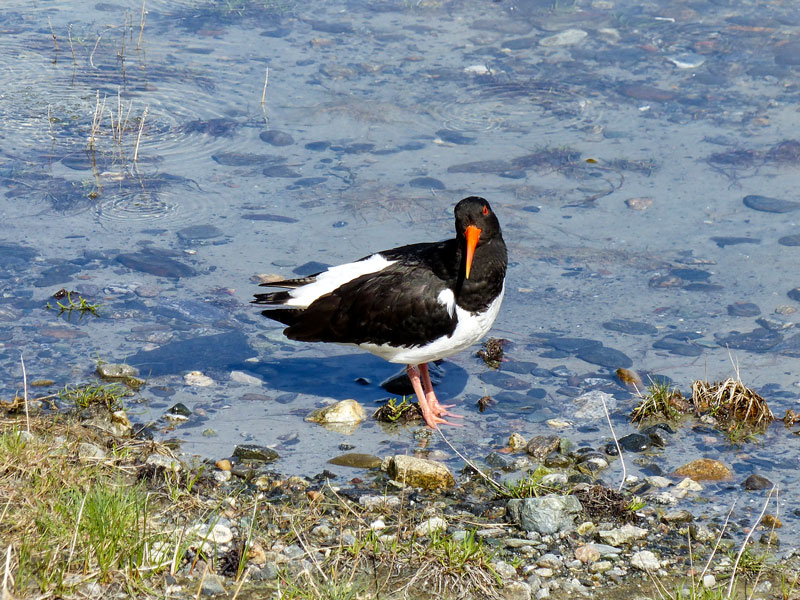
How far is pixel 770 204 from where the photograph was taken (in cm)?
884

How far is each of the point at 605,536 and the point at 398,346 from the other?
6.23 feet

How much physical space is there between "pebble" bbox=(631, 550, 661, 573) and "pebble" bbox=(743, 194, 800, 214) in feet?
17.9

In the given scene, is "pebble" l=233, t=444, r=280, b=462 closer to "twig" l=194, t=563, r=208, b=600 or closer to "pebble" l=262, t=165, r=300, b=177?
"twig" l=194, t=563, r=208, b=600

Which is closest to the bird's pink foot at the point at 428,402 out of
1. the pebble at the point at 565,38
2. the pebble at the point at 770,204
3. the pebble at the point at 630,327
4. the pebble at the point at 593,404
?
the pebble at the point at 593,404

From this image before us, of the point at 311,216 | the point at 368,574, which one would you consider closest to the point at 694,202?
the point at 311,216

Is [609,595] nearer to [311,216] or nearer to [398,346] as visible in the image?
[398,346]

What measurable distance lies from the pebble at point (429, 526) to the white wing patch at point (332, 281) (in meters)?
2.11

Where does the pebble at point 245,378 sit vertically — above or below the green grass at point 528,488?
below

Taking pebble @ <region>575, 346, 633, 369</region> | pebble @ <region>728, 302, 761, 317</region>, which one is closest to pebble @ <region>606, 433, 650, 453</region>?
pebble @ <region>575, 346, 633, 369</region>

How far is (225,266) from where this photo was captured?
788 cm

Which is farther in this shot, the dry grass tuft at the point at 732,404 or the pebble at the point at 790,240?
the pebble at the point at 790,240

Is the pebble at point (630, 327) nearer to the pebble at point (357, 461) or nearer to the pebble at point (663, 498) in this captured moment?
the pebble at point (663, 498)

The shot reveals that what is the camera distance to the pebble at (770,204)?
877 centimetres

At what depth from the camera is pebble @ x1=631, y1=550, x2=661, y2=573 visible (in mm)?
4121
